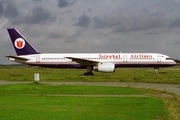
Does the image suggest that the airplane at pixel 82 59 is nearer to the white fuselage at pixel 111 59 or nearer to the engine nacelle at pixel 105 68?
the white fuselage at pixel 111 59

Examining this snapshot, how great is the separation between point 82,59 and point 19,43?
39.6 feet

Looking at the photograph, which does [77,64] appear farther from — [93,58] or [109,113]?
[109,113]

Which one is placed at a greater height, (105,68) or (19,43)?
(19,43)

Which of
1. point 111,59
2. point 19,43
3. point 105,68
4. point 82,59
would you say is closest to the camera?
point 105,68

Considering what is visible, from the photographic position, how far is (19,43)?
155ft

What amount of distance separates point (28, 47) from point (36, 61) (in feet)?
10.3

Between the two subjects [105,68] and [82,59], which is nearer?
[105,68]

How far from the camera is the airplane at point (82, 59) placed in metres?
43.4

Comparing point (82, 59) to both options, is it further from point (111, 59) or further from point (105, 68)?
point (111, 59)

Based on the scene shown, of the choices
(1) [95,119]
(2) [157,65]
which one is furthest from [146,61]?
(1) [95,119]

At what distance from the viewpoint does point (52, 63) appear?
4528 cm

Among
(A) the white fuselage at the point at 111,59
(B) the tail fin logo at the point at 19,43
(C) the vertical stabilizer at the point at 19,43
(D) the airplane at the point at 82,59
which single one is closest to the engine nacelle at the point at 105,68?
(D) the airplane at the point at 82,59

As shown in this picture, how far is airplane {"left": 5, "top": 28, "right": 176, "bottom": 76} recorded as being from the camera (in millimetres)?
43406

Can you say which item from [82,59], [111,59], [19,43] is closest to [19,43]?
[19,43]
